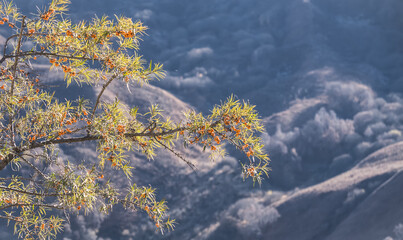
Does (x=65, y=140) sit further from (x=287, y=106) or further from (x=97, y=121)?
(x=287, y=106)

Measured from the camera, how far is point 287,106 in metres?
61.8

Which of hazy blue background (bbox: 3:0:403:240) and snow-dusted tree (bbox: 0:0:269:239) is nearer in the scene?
snow-dusted tree (bbox: 0:0:269:239)

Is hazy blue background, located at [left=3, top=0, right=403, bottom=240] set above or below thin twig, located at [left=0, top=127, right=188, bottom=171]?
above

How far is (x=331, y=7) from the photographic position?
305 feet

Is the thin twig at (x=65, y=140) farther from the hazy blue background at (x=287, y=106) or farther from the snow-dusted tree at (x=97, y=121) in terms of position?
the hazy blue background at (x=287, y=106)

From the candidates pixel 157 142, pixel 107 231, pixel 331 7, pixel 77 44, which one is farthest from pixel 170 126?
pixel 331 7

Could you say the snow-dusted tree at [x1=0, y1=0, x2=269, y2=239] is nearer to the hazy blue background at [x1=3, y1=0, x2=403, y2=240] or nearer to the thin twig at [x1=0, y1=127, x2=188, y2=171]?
the thin twig at [x1=0, y1=127, x2=188, y2=171]

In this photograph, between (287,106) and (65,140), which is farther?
(287,106)

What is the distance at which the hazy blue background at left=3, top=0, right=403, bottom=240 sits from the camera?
3841cm

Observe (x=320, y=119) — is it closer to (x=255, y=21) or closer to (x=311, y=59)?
(x=311, y=59)

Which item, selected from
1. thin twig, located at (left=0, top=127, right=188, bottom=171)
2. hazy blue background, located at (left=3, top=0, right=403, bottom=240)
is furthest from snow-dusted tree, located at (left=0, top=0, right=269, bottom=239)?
hazy blue background, located at (left=3, top=0, right=403, bottom=240)

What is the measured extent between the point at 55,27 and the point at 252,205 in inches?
1530

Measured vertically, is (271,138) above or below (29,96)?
above

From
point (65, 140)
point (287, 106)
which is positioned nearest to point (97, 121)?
point (65, 140)
